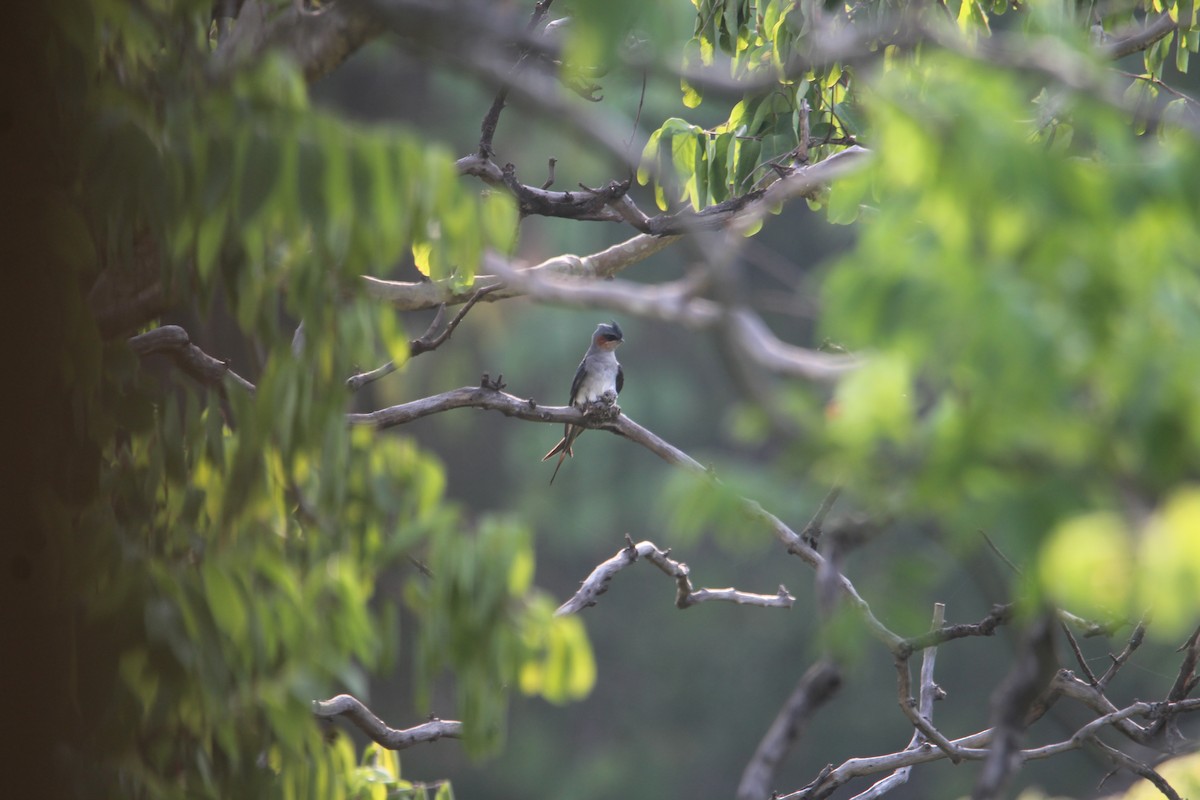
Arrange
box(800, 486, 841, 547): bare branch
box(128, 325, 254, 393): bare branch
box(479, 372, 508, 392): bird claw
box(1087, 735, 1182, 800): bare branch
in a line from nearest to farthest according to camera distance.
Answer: box(128, 325, 254, 393): bare branch, box(1087, 735, 1182, 800): bare branch, box(800, 486, 841, 547): bare branch, box(479, 372, 508, 392): bird claw

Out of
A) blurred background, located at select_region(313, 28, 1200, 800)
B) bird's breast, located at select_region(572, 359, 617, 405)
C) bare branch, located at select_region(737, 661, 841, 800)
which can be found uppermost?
bare branch, located at select_region(737, 661, 841, 800)

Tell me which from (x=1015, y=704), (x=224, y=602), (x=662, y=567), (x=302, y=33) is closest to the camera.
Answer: (x=1015, y=704)

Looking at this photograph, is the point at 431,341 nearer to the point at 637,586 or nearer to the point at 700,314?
the point at 700,314

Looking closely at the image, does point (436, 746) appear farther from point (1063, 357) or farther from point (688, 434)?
point (1063, 357)

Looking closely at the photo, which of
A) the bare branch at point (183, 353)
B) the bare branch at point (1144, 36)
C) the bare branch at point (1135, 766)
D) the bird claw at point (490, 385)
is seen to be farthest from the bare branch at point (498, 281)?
the bare branch at point (1135, 766)

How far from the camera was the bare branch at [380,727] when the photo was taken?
110 inches

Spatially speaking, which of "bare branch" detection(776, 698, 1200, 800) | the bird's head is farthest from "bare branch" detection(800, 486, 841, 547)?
the bird's head

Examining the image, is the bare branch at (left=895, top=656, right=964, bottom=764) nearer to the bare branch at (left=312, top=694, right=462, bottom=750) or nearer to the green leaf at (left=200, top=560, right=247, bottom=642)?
the bare branch at (left=312, top=694, right=462, bottom=750)

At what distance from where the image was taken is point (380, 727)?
2914 millimetres

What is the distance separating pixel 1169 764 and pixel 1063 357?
8.40ft

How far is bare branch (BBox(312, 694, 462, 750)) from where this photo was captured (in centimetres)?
280

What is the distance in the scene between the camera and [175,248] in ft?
4.69

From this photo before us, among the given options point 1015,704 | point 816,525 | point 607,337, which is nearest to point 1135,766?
point 816,525

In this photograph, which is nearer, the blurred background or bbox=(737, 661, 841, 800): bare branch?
bbox=(737, 661, 841, 800): bare branch
